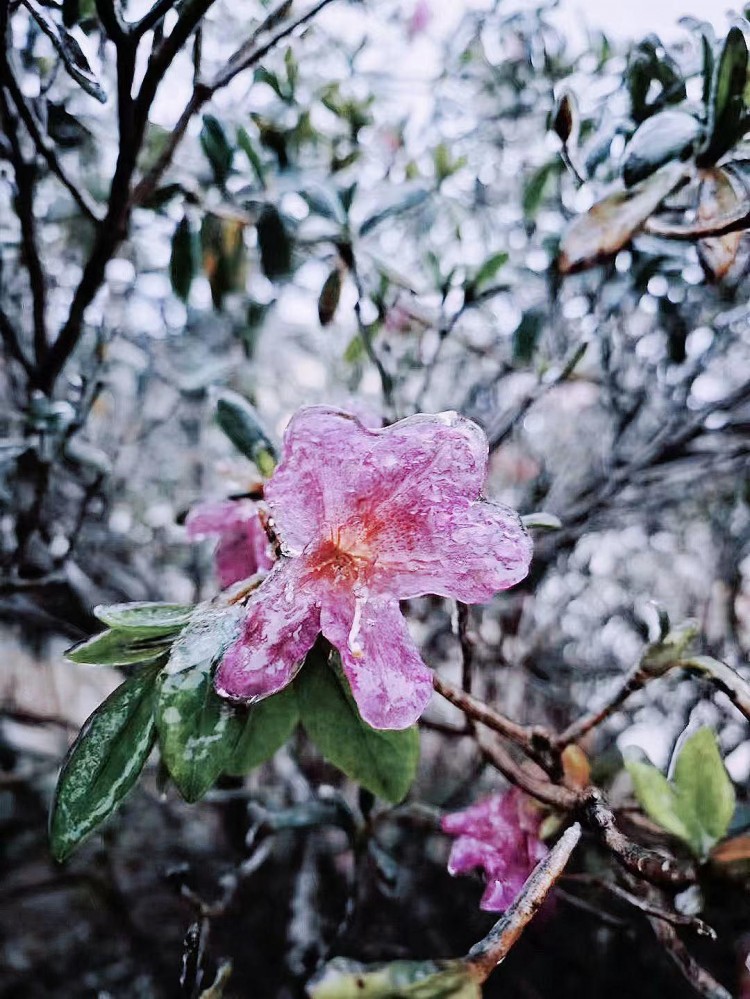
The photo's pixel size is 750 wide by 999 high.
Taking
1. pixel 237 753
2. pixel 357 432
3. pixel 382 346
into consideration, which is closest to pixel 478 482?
pixel 357 432

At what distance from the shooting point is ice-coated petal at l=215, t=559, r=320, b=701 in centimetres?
49

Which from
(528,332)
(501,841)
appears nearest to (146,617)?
(501,841)

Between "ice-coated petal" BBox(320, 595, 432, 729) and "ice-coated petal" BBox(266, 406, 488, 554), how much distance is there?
5 cm

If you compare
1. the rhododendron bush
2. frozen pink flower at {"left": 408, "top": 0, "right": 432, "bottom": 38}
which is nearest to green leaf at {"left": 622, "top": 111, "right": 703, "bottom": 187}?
the rhododendron bush

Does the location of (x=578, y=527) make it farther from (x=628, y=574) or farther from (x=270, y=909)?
(x=270, y=909)

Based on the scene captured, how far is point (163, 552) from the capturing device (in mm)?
1997

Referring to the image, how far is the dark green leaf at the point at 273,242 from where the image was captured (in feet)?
3.67

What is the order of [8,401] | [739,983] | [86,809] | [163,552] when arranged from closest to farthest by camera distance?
[86,809]
[739,983]
[8,401]
[163,552]

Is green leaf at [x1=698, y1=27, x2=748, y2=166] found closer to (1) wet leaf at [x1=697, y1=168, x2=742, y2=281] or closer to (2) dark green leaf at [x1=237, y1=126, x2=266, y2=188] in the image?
(1) wet leaf at [x1=697, y1=168, x2=742, y2=281]

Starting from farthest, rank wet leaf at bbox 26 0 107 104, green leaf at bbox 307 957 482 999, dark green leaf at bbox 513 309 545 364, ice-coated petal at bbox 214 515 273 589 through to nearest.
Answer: dark green leaf at bbox 513 309 545 364
ice-coated petal at bbox 214 515 273 589
wet leaf at bbox 26 0 107 104
green leaf at bbox 307 957 482 999

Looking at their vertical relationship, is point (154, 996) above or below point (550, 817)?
below

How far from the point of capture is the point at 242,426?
Result: 806 mm

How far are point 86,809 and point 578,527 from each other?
1.07 meters

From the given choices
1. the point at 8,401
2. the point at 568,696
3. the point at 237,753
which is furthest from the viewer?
the point at 568,696
